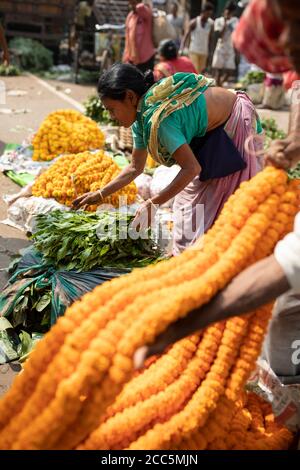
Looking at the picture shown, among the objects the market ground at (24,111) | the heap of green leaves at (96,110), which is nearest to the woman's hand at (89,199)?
the market ground at (24,111)

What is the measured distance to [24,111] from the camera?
9.87 metres

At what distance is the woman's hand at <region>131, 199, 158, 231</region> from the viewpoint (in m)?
3.32

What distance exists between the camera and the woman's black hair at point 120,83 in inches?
126

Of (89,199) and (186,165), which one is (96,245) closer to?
(89,199)

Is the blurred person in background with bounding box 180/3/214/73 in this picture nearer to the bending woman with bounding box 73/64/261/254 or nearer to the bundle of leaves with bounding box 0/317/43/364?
the bending woman with bounding box 73/64/261/254

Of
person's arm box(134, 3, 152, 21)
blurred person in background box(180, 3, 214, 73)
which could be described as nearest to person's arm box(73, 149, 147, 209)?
person's arm box(134, 3, 152, 21)

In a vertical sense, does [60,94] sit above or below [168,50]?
below

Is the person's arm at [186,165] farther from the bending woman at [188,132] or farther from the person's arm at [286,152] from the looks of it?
the person's arm at [286,152]

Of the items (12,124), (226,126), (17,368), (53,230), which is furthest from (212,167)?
(12,124)

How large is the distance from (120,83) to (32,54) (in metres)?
12.7

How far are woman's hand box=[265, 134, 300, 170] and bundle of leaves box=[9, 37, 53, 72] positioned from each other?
44.8ft

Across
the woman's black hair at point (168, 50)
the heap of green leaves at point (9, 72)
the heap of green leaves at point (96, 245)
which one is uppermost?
the woman's black hair at point (168, 50)

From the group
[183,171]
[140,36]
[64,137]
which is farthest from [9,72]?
[183,171]

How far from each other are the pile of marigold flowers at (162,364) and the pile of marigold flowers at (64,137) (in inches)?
168
